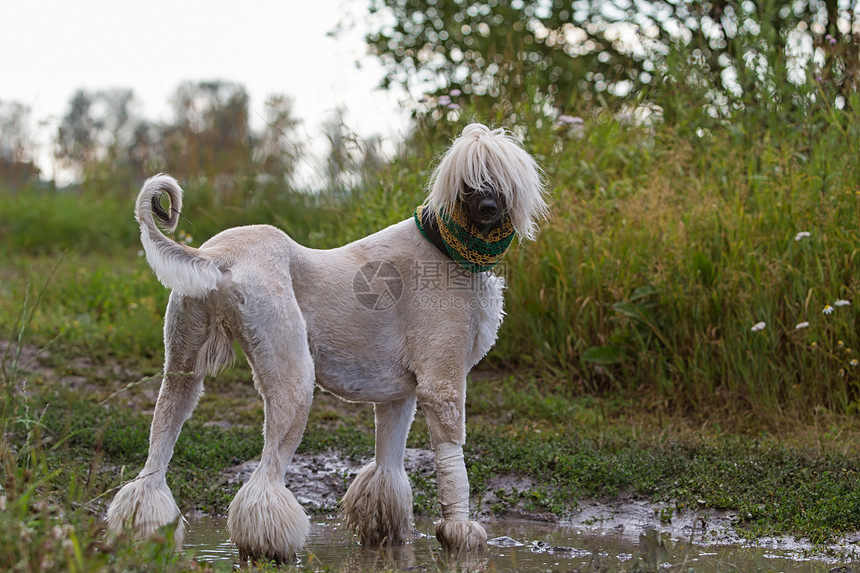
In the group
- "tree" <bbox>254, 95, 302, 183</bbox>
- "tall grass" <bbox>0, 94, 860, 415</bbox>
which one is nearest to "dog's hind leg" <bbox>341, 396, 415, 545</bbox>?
"tall grass" <bbox>0, 94, 860, 415</bbox>

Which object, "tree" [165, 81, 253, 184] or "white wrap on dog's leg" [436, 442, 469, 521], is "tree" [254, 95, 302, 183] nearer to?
"tree" [165, 81, 253, 184]

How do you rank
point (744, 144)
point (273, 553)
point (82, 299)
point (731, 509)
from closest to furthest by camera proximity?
point (273, 553)
point (731, 509)
point (744, 144)
point (82, 299)

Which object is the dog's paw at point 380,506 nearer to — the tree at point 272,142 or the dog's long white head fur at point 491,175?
the dog's long white head fur at point 491,175

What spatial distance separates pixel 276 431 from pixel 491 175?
4.54 feet

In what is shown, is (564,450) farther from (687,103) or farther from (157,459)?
(687,103)

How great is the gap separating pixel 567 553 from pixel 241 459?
2.25 m

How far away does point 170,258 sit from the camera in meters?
Answer: 3.32

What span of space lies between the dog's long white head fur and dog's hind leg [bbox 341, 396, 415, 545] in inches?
41.3

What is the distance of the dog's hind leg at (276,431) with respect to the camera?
3.37m

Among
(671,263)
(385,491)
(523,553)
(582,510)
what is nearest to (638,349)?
(671,263)

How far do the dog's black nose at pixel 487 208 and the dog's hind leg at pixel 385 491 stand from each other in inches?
40.5

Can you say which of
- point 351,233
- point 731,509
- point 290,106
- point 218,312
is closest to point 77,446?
point 218,312

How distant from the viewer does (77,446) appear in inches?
206

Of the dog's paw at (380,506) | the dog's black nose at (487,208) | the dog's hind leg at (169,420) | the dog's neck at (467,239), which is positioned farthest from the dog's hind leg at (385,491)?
the dog's black nose at (487,208)
